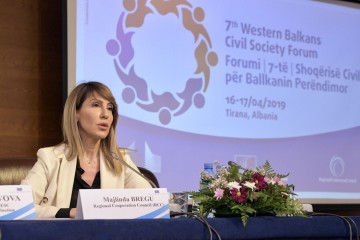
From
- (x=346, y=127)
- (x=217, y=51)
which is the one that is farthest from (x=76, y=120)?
(x=346, y=127)

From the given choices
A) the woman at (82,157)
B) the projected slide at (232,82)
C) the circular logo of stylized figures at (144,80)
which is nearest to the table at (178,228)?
the woman at (82,157)

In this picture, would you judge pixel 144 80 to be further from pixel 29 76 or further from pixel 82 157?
pixel 82 157

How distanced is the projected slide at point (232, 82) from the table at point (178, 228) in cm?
203

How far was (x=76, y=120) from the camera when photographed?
3150 millimetres

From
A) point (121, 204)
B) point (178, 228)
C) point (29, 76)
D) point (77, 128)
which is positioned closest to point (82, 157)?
point (77, 128)

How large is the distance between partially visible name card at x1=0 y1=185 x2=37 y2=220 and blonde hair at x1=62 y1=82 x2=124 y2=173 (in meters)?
1.09

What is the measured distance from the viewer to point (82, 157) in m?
3.16

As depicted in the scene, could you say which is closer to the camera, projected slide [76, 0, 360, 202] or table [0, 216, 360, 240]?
table [0, 216, 360, 240]

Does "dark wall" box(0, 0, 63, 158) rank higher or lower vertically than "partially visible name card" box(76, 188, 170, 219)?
higher

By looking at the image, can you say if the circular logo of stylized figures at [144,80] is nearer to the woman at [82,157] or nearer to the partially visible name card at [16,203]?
the woman at [82,157]

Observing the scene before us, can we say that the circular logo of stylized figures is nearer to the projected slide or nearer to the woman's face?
the projected slide

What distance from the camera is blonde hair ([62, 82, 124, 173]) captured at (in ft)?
10.3

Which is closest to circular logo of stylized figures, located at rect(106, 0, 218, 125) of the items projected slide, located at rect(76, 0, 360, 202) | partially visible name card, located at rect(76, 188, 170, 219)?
projected slide, located at rect(76, 0, 360, 202)

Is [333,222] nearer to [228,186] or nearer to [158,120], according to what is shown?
[228,186]
